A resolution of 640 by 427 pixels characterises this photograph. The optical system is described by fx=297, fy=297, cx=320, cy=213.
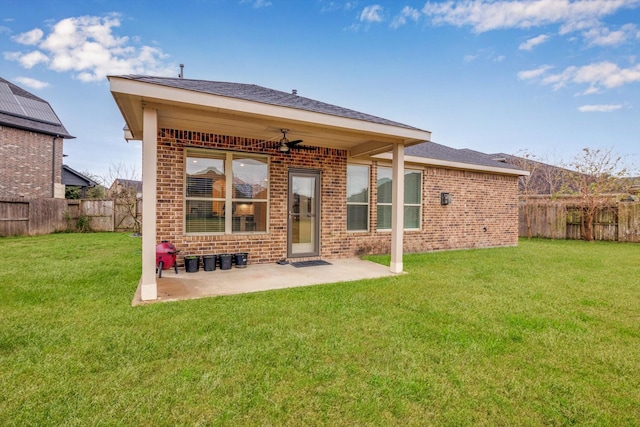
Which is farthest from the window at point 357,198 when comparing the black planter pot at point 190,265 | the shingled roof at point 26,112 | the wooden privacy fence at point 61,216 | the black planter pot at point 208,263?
the shingled roof at point 26,112

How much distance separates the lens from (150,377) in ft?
7.00

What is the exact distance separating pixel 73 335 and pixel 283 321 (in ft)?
6.39

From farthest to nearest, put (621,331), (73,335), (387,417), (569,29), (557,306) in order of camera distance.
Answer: (569,29) → (557,306) → (621,331) → (73,335) → (387,417)

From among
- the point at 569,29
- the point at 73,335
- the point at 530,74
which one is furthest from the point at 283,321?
the point at 530,74

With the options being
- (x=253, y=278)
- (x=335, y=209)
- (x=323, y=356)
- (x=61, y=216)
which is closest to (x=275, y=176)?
(x=335, y=209)

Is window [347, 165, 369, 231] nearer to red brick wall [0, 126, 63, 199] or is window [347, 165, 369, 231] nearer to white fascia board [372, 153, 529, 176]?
white fascia board [372, 153, 529, 176]

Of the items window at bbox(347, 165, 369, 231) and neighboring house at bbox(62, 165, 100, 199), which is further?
neighboring house at bbox(62, 165, 100, 199)

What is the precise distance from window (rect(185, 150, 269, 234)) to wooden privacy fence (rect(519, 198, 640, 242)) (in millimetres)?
12561

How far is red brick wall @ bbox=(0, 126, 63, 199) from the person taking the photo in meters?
13.6

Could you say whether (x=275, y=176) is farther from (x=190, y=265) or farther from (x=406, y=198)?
(x=406, y=198)

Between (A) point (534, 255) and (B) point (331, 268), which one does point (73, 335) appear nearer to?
(B) point (331, 268)

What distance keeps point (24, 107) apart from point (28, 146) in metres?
2.31

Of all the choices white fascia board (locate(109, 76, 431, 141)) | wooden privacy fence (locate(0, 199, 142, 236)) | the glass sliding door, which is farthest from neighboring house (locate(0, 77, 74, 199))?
white fascia board (locate(109, 76, 431, 141))

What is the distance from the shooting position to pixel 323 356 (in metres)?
2.49
